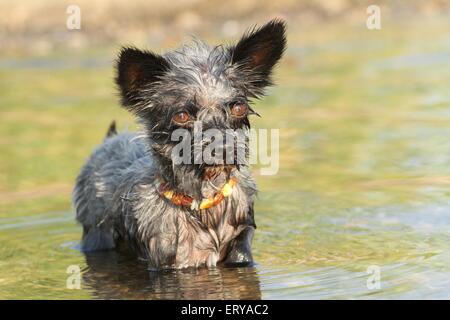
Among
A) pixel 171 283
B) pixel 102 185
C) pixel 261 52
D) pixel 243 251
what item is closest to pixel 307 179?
pixel 102 185

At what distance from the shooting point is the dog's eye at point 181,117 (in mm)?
8250

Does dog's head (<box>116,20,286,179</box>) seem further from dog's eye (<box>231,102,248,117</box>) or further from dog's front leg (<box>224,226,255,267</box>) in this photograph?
dog's front leg (<box>224,226,255,267</box>)

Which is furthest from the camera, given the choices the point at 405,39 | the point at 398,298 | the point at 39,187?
the point at 405,39

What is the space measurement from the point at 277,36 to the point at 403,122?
6406 millimetres

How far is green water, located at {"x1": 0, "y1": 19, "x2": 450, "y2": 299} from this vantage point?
8586 millimetres

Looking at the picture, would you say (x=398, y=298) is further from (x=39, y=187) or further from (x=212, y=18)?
(x=212, y=18)

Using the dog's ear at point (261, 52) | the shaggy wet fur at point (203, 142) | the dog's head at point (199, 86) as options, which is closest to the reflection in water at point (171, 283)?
the shaggy wet fur at point (203, 142)

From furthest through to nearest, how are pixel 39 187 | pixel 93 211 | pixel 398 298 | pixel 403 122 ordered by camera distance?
pixel 403 122 → pixel 39 187 → pixel 93 211 → pixel 398 298

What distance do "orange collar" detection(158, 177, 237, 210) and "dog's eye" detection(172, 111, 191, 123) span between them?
67cm

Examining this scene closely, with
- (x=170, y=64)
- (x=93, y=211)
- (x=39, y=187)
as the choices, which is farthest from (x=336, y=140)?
(x=170, y=64)

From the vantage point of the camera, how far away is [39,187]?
41.7 ft

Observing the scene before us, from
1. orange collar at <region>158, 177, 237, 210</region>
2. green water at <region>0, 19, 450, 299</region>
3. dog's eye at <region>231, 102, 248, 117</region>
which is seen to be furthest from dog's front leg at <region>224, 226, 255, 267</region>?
dog's eye at <region>231, 102, 248, 117</region>

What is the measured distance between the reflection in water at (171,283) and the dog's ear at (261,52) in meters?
1.56

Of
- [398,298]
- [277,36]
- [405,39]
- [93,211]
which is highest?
[405,39]
